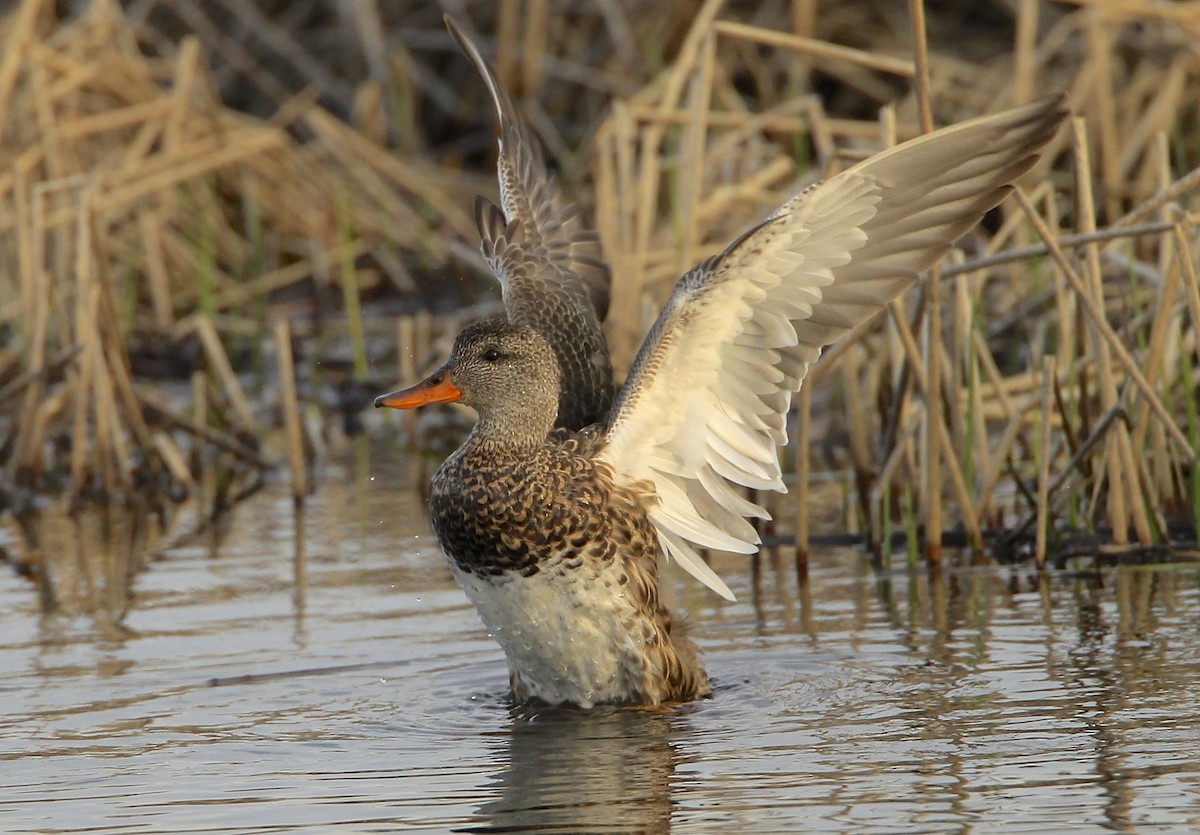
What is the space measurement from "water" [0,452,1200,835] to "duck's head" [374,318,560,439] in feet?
2.59

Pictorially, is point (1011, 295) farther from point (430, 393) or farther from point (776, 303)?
point (430, 393)

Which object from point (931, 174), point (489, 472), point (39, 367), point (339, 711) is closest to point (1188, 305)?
point (931, 174)

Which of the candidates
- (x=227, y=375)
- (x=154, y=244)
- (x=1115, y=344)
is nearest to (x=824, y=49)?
(x=1115, y=344)

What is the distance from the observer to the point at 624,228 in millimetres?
8461

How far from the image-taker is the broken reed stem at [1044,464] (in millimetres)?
6195

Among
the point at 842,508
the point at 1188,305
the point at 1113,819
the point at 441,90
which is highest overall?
the point at 441,90

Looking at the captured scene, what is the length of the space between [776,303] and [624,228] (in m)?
3.40

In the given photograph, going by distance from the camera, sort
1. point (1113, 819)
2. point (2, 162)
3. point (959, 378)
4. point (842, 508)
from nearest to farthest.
Answer: 1. point (1113, 819)
2. point (959, 378)
3. point (842, 508)
4. point (2, 162)

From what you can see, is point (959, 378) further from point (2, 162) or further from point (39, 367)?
point (2, 162)

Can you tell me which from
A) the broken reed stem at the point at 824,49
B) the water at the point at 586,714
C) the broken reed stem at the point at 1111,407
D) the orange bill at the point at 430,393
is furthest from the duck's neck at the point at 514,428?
the broken reed stem at the point at 824,49

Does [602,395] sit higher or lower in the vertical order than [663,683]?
higher

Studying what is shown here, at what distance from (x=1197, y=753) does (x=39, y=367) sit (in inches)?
226

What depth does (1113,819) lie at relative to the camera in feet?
12.3

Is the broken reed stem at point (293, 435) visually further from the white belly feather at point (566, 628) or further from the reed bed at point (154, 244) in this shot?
the white belly feather at point (566, 628)
